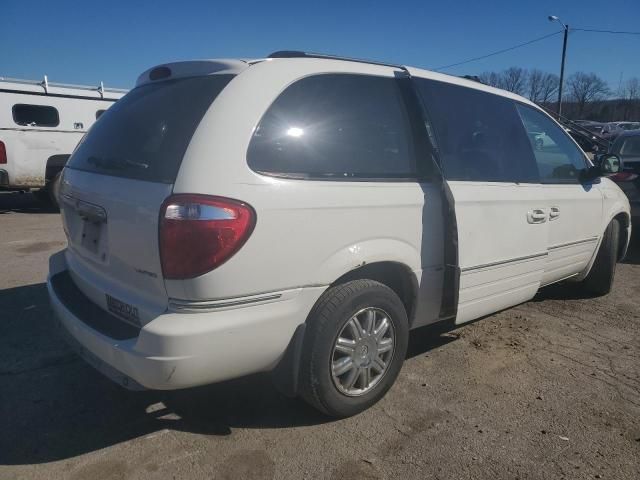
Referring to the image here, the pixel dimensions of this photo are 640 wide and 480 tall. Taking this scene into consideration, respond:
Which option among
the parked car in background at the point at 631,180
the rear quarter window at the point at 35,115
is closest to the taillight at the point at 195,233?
the parked car in background at the point at 631,180

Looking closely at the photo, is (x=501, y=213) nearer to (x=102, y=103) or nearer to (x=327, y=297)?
(x=327, y=297)

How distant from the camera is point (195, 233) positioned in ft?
6.88

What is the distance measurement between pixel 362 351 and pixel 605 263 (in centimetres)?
330

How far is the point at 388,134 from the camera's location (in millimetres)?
2867

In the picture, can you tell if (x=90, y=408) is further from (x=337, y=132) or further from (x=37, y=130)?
(x=37, y=130)

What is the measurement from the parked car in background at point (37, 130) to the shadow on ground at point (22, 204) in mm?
336

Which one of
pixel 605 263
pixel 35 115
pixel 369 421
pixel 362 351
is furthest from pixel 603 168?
pixel 35 115

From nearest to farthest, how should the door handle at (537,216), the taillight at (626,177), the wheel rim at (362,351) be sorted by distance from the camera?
the wheel rim at (362,351), the door handle at (537,216), the taillight at (626,177)

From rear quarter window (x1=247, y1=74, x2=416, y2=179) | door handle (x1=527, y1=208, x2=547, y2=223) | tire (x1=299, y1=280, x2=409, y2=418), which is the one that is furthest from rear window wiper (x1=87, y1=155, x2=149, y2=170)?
door handle (x1=527, y1=208, x2=547, y2=223)

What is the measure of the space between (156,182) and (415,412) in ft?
6.17

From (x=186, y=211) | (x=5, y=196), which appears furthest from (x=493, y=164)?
(x=5, y=196)

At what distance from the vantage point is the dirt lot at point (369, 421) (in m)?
2.39

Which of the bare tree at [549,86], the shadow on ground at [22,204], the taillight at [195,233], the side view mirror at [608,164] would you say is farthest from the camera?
the bare tree at [549,86]

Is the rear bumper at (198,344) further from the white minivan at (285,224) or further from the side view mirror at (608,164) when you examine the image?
the side view mirror at (608,164)
